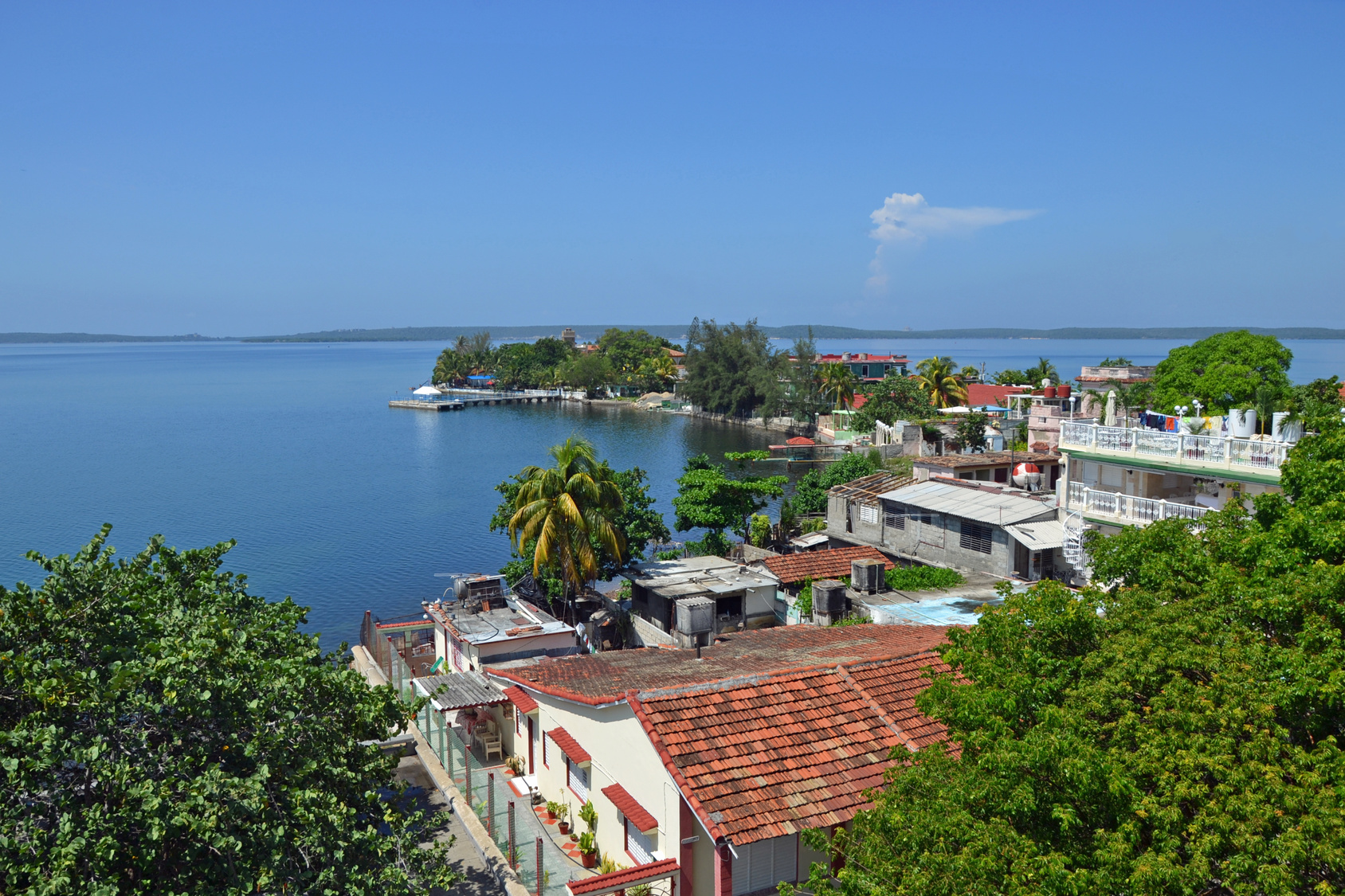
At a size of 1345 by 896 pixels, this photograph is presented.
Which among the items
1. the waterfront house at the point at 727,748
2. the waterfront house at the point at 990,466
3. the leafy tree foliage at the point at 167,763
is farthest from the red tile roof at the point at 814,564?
the leafy tree foliage at the point at 167,763

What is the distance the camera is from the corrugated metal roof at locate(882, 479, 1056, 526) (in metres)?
27.4

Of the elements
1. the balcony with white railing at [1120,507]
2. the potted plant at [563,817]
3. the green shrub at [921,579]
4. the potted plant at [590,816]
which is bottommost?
the potted plant at [563,817]

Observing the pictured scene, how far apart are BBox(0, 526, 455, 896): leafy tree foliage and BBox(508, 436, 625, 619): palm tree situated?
18167 millimetres

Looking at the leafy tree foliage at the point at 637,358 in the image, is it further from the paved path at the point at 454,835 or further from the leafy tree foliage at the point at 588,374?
the paved path at the point at 454,835

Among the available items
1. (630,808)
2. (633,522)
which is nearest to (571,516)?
(633,522)

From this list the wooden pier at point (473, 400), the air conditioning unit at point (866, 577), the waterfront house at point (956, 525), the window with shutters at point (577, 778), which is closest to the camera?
the window with shutters at point (577, 778)

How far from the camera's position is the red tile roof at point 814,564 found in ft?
93.5

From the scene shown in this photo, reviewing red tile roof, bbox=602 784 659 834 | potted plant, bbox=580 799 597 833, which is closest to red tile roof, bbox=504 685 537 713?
potted plant, bbox=580 799 597 833

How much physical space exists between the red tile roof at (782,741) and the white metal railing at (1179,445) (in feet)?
41.8

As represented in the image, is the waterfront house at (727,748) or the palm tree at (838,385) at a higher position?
the palm tree at (838,385)

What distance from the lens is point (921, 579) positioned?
27297 mm

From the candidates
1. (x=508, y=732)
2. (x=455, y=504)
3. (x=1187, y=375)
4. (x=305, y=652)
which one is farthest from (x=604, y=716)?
(x=455, y=504)

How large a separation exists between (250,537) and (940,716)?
50.1m

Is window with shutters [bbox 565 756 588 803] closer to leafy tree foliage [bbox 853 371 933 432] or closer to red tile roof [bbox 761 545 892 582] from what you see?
red tile roof [bbox 761 545 892 582]
